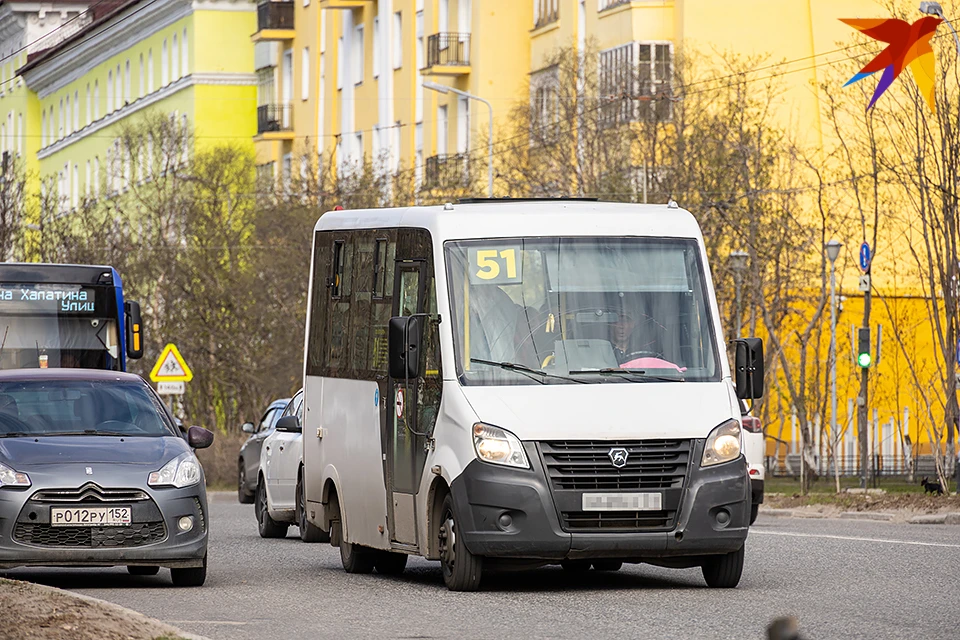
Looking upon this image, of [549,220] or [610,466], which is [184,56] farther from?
[610,466]

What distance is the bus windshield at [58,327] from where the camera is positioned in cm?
2816

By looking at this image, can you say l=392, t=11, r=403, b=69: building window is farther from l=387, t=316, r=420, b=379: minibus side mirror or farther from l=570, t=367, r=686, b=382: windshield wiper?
l=570, t=367, r=686, b=382: windshield wiper

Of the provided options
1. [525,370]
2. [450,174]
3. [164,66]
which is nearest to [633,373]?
[525,370]

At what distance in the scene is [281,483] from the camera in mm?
24484

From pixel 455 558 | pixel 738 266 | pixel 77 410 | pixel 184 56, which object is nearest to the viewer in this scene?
pixel 455 558

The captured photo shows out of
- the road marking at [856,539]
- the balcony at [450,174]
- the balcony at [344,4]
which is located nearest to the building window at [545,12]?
the balcony at [450,174]

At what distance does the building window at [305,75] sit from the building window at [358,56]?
4416mm

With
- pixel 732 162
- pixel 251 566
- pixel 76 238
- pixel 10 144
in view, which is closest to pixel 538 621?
pixel 251 566

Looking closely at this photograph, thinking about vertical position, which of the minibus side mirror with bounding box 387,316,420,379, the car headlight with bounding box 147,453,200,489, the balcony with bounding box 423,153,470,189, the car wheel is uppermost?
the balcony with bounding box 423,153,470,189

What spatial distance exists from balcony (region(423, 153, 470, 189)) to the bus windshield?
24507 mm

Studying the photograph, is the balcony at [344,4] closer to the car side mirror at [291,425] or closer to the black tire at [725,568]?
the car side mirror at [291,425]

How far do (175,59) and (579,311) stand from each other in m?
67.5

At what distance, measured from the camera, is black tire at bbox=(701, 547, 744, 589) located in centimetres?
1552

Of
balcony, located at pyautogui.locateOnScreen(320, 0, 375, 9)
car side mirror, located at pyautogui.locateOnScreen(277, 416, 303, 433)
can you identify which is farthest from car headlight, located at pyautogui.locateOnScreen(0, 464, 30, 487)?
balcony, located at pyautogui.locateOnScreen(320, 0, 375, 9)
